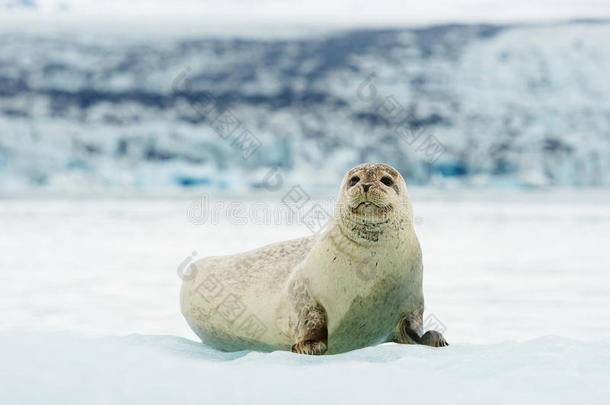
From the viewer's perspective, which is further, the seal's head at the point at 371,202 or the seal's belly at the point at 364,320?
the seal's belly at the point at 364,320

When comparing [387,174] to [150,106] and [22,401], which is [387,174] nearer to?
[22,401]

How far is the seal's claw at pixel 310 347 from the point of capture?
3215mm

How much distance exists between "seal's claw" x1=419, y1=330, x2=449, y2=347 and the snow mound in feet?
0.70

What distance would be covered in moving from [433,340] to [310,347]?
0.48m

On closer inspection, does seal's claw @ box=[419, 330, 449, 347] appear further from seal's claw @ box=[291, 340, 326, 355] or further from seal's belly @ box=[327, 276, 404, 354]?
seal's claw @ box=[291, 340, 326, 355]

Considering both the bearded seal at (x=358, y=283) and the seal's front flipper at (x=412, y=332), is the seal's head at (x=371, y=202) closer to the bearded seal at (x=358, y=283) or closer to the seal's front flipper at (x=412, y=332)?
the bearded seal at (x=358, y=283)

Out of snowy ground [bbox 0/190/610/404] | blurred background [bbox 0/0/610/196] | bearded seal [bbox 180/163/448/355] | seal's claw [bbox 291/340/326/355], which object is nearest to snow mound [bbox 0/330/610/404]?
snowy ground [bbox 0/190/610/404]

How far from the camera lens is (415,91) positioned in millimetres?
26188

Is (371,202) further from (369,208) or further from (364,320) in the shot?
(364,320)

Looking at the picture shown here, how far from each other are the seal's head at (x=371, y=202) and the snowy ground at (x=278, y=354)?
0.47 metres

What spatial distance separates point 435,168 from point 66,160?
1034cm

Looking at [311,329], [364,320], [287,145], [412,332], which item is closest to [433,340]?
[412,332]

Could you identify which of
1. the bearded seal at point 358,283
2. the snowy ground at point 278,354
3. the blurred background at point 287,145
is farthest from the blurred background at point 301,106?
the bearded seal at point 358,283

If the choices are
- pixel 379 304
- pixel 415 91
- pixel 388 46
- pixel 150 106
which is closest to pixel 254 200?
pixel 150 106
